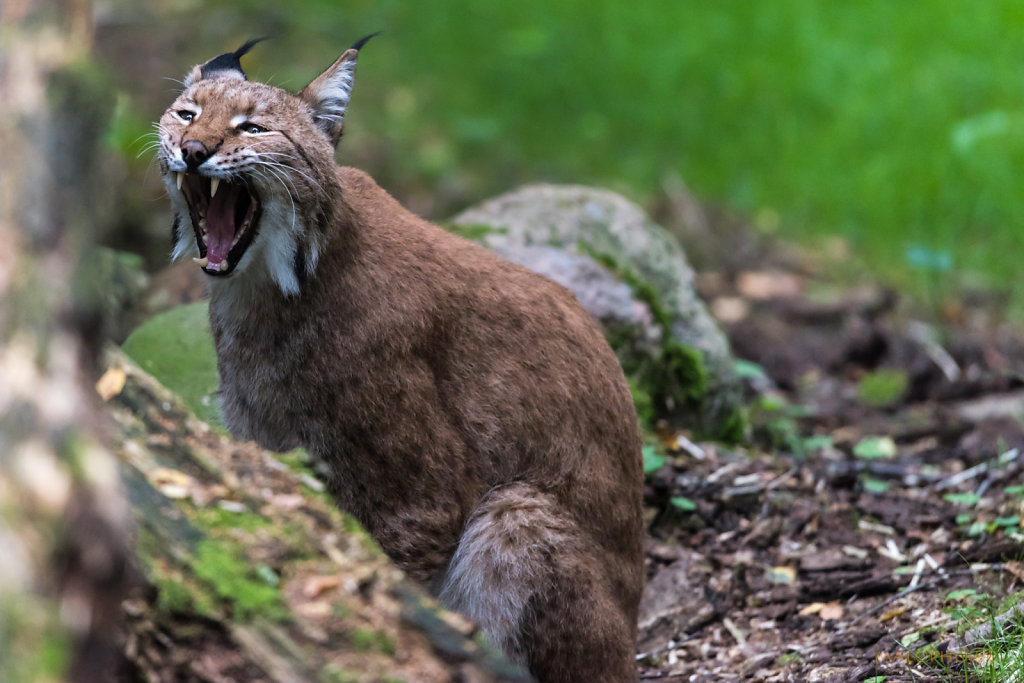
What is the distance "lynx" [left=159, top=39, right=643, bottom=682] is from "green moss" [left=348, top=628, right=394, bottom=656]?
1.47 meters

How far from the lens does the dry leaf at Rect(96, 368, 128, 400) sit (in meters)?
2.80

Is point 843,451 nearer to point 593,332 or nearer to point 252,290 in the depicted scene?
point 593,332

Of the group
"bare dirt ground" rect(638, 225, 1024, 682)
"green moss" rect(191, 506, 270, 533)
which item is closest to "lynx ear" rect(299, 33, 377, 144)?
"green moss" rect(191, 506, 270, 533)

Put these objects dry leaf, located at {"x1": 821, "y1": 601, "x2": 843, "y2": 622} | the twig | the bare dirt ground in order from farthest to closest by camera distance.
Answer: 1. dry leaf, located at {"x1": 821, "y1": 601, "x2": 843, "y2": 622}
2. the twig
3. the bare dirt ground

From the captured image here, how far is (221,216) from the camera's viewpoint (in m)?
3.92

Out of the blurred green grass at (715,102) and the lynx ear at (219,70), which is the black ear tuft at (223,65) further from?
the blurred green grass at (715,102)

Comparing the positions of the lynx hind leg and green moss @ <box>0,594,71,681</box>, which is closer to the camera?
green moss @ <box>0,594,71,681</box>

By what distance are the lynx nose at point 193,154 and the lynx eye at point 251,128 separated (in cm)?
23

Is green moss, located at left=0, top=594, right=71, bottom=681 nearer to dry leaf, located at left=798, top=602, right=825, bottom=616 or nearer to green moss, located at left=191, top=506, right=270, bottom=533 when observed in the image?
green moss, located at left=191, top=506, right=270, bottom=533

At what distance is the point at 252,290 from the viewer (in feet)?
13.4

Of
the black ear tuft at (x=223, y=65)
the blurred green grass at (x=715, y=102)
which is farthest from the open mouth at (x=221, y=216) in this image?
the blurred green grass at (x=715, y=102)

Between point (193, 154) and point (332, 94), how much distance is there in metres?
0.74

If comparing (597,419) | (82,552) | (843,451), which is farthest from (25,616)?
(843,451)

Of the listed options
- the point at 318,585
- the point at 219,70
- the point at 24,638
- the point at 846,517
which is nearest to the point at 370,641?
the point at 318,585
